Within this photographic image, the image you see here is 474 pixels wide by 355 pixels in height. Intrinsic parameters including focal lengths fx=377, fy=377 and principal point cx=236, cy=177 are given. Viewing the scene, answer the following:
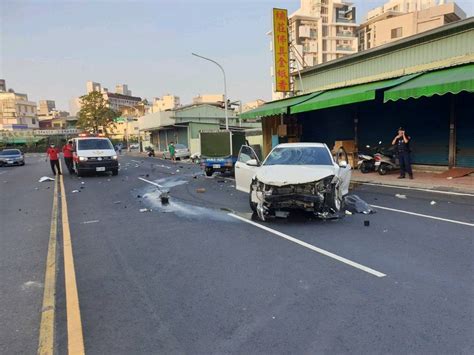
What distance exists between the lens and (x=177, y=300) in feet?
13.6

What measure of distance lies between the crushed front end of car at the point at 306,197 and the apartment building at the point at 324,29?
260 feet

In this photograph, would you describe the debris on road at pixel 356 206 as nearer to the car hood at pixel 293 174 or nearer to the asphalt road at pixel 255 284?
the asphalt road at pixel 255 284

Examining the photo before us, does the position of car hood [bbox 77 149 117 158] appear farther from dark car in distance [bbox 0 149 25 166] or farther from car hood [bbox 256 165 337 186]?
dark car in distance [bbox 0 149 25 166]

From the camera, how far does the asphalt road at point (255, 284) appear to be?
3309 millimetres

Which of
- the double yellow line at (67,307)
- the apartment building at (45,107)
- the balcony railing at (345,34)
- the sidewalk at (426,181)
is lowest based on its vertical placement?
the sidewalk at (426,181)

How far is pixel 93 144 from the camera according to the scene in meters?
20.2

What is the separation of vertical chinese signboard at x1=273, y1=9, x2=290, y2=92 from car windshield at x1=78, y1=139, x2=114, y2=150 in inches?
397

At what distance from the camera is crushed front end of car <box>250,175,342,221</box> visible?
23.5ft

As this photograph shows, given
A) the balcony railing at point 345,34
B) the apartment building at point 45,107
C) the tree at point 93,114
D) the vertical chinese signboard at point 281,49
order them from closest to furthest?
the vertical chinese signboard at point 281,49 < the tree at point 93,114 < the balcony railing at point 345,34 < the apartment building at point 45,107

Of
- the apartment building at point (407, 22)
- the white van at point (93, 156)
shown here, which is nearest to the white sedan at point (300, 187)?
the white van at point (93, 156)

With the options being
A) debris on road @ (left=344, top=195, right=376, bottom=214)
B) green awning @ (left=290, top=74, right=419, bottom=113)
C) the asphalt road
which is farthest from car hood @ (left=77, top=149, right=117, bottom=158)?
debris on road @ (left=344, top=195, right=376, bottom=214)

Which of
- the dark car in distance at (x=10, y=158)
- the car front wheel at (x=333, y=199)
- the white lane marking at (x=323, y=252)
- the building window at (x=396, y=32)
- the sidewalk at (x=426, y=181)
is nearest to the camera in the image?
the white lane marking at (x=323, y=252)

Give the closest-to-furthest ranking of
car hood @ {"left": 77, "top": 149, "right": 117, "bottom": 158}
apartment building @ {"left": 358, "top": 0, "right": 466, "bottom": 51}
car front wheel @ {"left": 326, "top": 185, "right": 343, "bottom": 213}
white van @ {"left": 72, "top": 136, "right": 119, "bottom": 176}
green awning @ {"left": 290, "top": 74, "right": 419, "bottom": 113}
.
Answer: car front wheel @ {"left": 326, "top": 185, "right": 343, "bottom": 213} → green awning @ {"left": 290, "top": 74, "right": 419, "bottom": 113} → white van @ {"left": 72, "top": 136, "right": 119, "bottom": 176} → car hood @ {"left": 77, "top": 149, "right": 117, "bottom": 158} → apartment building @ {"left": 358, "top": 0, "right": 466, "bottom": 51}

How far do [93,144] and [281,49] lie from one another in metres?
11.5
